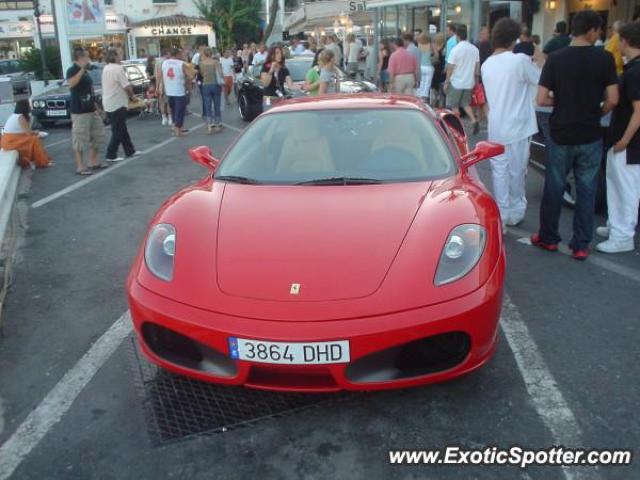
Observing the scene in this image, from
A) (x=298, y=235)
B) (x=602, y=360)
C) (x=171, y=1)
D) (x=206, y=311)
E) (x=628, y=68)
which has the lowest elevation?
(x=602, y=360)

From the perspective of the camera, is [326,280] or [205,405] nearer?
[326,280]

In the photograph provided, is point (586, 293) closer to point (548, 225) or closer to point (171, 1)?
point (548, 225)

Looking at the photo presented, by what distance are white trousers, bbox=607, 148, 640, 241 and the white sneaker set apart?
0.09 feet

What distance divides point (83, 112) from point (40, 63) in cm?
1948

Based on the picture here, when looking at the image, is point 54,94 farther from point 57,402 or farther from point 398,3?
point 57,402

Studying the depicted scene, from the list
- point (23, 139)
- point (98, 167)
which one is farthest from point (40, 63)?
point (98, 167)

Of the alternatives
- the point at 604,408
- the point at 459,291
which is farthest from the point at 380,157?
the point at 604,408

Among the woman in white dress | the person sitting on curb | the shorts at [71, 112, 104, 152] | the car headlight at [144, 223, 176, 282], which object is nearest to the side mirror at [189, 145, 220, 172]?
the car headlight at [144, 223, 176, 282]

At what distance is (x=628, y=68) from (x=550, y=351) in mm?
2409

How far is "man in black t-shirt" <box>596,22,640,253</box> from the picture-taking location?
450cm

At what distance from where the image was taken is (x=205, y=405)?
115 inches

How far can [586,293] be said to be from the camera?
13.5ft

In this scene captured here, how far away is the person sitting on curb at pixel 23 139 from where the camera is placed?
913 cm

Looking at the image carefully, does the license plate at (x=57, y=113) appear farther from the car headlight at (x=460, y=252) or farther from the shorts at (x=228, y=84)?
the car headlight at (x=460, y=252)
